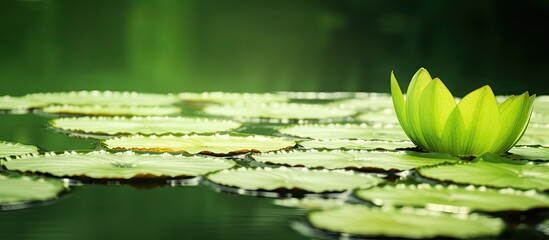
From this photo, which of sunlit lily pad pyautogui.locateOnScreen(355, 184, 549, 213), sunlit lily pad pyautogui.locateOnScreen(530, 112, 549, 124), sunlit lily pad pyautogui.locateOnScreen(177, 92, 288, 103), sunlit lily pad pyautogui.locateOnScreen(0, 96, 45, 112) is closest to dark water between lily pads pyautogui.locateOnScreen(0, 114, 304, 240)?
sunlit lily pad pyautogui.locateOnScreen(355, 184, 549, 213)

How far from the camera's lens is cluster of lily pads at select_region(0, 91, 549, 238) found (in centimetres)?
105

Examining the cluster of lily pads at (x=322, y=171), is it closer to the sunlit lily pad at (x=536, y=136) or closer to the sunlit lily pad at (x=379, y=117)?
the sunlit lily pad at (x=536, y=136)

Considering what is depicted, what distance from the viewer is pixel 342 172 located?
1371 mm

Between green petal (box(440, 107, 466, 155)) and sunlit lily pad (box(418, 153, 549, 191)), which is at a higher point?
green petal (box(440, 107, 466, 155))

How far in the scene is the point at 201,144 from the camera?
1709 mm

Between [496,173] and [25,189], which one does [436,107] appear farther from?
[25,189]

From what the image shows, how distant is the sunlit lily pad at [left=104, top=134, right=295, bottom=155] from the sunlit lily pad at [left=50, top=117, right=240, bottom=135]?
198 millimetres

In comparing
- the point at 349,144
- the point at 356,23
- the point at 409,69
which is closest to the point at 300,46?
the point at 356,23

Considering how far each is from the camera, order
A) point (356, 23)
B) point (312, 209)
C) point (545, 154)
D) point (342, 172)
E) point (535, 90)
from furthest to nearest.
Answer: point (356, 23), point (535, 90), point (545, 154), point (342, 172), point (312, 209)

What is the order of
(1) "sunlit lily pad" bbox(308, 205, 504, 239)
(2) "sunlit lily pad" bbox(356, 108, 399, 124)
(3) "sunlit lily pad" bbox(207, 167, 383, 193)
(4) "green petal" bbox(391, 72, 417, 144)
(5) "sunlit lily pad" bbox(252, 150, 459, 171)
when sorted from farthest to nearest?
(2) "sunlit lily pad" bbox(356, 108, 399, 124) → (4) "green petal" bbox(391, 72, 417, 144) → (5) "sunlit lily pad" bbox(252, 150, 459, 171) → (3) "sunlit lily pad" bbox(207, 167, 383, 193) → (1) "sunlit lily pad" bbox(308, 205, 504, 239)

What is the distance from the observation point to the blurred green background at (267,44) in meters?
4.45

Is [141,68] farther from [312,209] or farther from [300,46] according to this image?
[312,209]

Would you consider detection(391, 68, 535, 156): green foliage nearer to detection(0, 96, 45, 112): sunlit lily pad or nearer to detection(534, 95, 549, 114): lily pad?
detection(534, 95, 549, 114): lily pad

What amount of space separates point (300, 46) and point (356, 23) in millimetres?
1157
